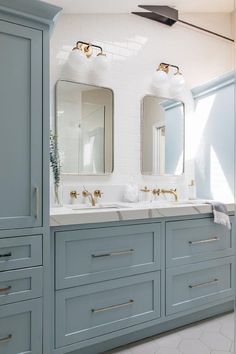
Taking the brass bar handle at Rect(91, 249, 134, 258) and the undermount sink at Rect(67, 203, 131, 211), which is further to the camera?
the undermount sink at Rect(67, 203, 131, 211)

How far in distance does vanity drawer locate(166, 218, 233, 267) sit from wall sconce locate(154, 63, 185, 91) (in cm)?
139

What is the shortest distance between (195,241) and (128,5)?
6.98 feet

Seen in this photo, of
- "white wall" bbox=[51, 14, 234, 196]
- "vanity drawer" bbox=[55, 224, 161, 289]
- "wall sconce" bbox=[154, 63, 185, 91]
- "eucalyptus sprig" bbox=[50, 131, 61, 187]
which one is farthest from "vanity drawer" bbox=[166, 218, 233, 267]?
"wall sconce" bbox=[154, 63, 185, 91]

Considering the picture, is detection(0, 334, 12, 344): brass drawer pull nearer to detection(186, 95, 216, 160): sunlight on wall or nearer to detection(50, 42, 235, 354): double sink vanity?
detection(50, 42, 235, 354): double sink vanity

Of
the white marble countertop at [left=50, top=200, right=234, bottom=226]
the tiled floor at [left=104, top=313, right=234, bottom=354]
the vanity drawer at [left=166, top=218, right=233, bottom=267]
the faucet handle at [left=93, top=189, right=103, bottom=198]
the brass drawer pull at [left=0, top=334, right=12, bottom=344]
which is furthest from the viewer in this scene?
the faucet handle at [left=93, top=189, right=103, bottom=198]

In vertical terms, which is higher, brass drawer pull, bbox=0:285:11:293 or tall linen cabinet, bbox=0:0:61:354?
tall linen cabinet, bbox=0:0:61:354

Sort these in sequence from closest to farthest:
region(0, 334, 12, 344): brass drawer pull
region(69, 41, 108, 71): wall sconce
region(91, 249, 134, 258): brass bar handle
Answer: region(0, 334, 12, 344): brass drawer pull
region(91, 249, 134, 258): brass bar handle
region(69, 41, 108, 71): wall sconce

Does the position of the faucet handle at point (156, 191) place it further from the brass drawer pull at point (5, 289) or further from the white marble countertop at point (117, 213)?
the brass drawer pull at point (5, 289)

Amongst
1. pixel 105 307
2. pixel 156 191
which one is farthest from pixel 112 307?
pixel 156 191

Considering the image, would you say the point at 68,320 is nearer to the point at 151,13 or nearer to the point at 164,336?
the point at 164,336

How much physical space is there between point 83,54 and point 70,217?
1473 mm

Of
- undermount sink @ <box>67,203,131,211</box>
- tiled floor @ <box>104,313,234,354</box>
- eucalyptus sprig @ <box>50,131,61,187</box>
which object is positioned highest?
eucalyptus sprig @ <box>50,131,61,187</box>

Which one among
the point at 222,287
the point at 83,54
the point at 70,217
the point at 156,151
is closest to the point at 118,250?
the point at 70,217

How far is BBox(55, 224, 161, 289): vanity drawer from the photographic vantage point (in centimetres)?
171
